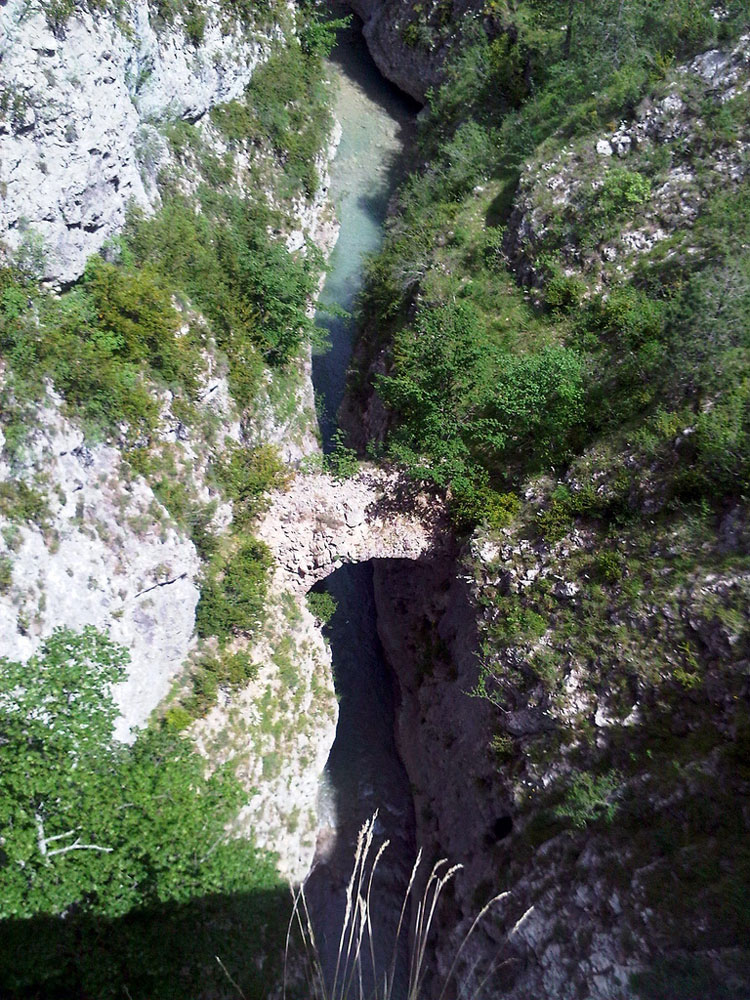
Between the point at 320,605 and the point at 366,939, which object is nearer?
the point at 366,939

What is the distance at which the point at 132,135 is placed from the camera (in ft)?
42.8

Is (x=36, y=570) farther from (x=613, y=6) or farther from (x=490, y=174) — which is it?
(x=613, y=6)

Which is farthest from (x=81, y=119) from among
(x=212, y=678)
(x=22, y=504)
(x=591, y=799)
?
(x=591, y=799)

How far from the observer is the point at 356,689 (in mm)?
15898

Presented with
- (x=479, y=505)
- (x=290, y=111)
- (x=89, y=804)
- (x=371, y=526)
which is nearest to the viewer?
(x=89, y=804)

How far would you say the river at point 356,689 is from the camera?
43.8 ft

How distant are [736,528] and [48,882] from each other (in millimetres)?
11429

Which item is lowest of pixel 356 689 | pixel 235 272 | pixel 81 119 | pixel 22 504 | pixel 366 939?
pixel 366 939

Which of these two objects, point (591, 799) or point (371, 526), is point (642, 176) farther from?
point (591, 799)

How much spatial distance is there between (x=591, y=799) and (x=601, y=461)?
6.03 m

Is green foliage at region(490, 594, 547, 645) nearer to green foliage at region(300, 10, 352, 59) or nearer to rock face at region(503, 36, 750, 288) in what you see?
rock face at region(503, 36, 750, 288)

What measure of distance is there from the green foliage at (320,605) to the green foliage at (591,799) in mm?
6539

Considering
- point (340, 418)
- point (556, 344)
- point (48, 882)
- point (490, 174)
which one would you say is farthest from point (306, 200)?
point (48, 882)

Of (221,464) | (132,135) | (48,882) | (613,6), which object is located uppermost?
(613,6)
